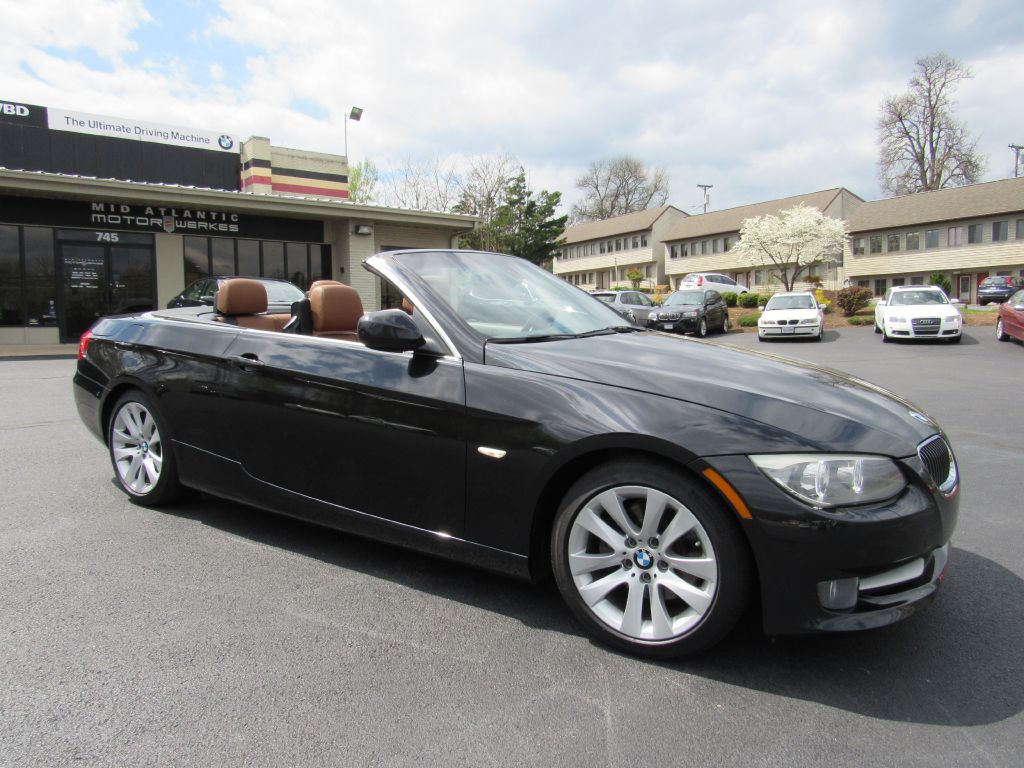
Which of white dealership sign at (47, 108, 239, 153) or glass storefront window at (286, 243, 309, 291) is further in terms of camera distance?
white dealership sign at (47, 108, 239, 153)

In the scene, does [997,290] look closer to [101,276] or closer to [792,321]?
[792,321]

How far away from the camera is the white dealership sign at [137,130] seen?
28.0 metres

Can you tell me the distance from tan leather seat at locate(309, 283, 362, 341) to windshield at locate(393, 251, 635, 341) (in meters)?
0.55

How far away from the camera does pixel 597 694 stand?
2.28 metres

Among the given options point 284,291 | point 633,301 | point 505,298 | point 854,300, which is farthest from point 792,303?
point 505,298

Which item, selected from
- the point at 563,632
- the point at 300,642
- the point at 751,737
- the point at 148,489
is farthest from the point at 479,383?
the point at 148,489

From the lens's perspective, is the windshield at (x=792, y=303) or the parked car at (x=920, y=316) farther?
the windshield at (x=792, y=303)

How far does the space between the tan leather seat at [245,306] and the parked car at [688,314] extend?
17.5 m

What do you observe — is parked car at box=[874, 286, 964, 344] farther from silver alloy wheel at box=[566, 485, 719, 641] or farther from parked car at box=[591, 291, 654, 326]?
silver alloy wheel at box=[566, 485, 719, 641]

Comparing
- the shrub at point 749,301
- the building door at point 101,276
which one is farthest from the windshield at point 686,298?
the building door at point 101,276

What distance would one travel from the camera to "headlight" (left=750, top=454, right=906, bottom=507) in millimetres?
2191

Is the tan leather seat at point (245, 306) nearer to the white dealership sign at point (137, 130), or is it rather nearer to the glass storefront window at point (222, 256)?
the glass storefront window at point (222, 256)

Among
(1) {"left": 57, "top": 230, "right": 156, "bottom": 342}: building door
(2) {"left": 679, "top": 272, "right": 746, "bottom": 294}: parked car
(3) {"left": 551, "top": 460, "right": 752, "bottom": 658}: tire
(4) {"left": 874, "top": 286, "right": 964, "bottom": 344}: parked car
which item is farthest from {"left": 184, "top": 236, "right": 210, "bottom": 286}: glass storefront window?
(2) {"left": 679, "top": 272, "right": 746, "bottom": 294}: parked car

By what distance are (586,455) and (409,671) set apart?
100 centimetres
